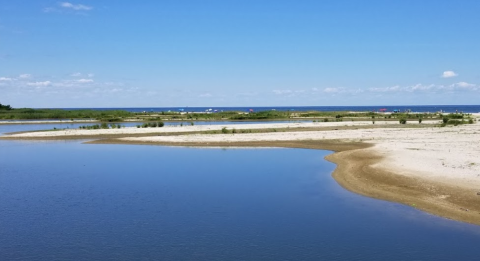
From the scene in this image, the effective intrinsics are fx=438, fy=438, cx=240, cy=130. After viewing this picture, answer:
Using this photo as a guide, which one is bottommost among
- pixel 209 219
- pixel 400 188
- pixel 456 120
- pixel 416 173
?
pixel 209 219

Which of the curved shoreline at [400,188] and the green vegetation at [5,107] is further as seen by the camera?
the green vegetation at [5,107]

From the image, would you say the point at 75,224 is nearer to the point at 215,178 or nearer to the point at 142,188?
the point at 142,188

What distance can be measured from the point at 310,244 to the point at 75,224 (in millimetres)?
9606

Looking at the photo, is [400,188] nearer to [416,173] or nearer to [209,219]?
[416,173]

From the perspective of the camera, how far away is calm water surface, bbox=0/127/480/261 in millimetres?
14828

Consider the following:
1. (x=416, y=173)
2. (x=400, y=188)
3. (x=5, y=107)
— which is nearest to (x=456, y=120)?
(x=416, y=173)

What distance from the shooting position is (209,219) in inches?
734

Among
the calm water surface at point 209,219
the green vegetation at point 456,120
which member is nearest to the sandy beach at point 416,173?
the calm water surface at point 209,219

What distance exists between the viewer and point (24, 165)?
36031 mm

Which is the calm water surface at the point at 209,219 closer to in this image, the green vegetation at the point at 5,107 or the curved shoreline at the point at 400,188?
the curved shoreline at the point at 400,188

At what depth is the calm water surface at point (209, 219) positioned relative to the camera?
14.8 m

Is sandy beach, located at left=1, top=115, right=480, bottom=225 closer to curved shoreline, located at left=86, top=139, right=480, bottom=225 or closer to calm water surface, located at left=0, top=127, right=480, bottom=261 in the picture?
curved shoreline, located at left=86, top=139, right=480, bottom=225

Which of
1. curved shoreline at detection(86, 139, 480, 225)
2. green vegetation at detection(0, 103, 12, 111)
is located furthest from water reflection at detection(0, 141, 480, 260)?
green vegetation at detection(0, 103, 12, 111)

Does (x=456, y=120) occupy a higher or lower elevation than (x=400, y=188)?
higher
